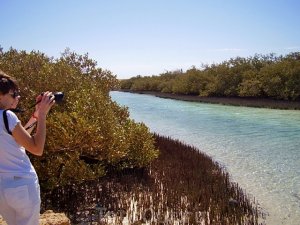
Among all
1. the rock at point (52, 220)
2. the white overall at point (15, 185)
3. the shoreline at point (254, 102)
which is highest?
the white overall at point (15, 185)

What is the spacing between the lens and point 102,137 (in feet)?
23.2

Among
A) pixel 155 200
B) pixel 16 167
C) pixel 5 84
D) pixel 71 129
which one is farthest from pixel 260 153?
pixel 5 84

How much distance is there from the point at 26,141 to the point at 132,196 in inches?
229

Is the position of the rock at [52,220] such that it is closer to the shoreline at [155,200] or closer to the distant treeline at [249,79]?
the shoreline at [155,200]

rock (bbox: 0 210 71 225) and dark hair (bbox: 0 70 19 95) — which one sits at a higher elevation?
dark hair (bbox: 0 70 19 95)

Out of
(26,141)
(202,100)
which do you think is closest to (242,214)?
(26,141)

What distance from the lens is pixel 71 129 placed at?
6.76 m

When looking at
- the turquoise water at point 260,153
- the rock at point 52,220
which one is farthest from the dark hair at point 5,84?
the turquoise water at point 260,153

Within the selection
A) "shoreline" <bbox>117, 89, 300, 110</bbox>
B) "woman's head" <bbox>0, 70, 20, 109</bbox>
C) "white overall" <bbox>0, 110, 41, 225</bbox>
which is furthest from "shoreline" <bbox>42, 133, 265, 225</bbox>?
"shoreline" <bbox>117, 89, 300, 110</bbox>

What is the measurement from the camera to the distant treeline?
3950cm

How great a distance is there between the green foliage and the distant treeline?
33330 millimetres

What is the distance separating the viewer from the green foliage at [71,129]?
6.84 metres

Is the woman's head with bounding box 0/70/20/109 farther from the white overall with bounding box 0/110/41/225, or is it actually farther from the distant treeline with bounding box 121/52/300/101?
the distant treeline with bounding box 121/52/300/101

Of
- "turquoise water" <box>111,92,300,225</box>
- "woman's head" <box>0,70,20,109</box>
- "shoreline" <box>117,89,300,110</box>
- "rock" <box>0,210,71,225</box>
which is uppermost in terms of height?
"woman's head" <box>0,70,20,109</box>
